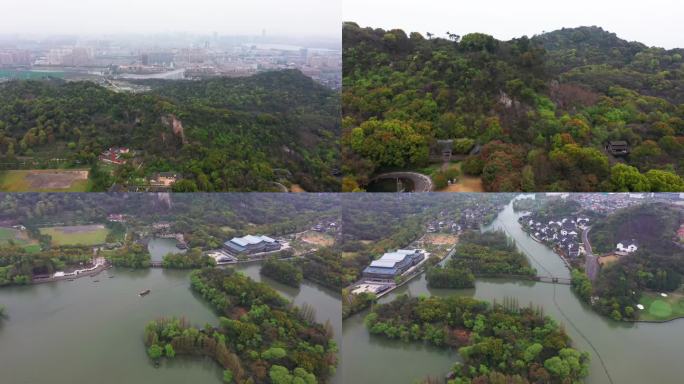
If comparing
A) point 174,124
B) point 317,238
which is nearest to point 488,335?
point 317,238

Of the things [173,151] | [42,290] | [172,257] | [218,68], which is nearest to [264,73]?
[218,68]

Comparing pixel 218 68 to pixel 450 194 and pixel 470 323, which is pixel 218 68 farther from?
pixel 470 323

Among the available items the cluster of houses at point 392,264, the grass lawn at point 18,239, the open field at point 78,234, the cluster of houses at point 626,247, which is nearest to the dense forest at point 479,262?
the cluster of houses at point 392,264

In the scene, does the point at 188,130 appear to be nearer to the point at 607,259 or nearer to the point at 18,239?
the point at 18,239

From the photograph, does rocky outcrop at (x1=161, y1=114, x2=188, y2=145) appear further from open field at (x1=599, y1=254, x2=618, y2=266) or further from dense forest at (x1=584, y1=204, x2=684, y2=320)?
open field at (x1=599, y1=254, x2=618, y2=266)

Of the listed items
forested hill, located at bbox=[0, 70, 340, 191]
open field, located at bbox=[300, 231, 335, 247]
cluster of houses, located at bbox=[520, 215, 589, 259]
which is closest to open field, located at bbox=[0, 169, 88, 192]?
forested hill, located at bbox=[0, 70, 340, 191]
